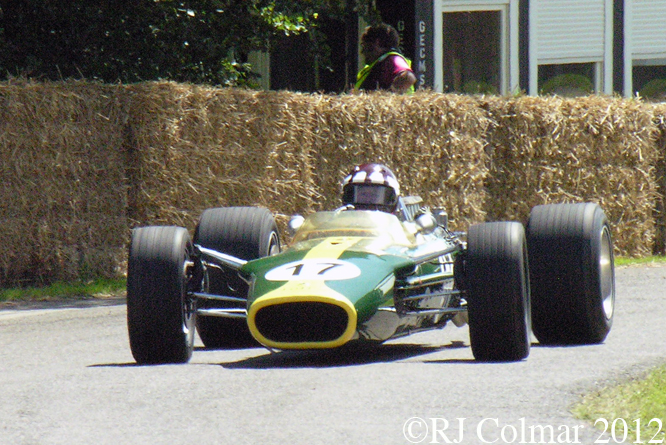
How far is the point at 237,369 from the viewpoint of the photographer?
6754mm

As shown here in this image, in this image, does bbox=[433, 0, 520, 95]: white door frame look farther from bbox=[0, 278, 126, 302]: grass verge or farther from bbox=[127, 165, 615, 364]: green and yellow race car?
bbox=[127, 165, 615, 364]: green and yellow race car

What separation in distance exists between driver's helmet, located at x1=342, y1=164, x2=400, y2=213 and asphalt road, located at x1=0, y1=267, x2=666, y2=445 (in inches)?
36.7

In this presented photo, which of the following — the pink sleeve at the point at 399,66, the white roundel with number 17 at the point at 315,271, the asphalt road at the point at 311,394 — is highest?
the pink sleeve at the point at 399,66

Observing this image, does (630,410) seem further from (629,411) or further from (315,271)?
(315,271)

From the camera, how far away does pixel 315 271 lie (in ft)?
21.9

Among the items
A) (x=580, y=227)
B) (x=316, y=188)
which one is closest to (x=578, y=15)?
(x=316, y=188)

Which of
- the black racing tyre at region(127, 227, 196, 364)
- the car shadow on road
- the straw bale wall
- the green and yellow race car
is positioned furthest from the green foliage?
the black racing tyre at region(127, 227, 196, 364)

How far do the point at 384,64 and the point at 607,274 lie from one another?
562 centimetres

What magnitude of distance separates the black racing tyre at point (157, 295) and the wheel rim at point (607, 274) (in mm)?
2754

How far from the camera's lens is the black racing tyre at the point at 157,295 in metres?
6.80

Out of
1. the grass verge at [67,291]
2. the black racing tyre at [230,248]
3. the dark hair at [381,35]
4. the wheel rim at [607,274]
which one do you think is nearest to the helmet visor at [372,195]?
the black racing tyre at [230,248]

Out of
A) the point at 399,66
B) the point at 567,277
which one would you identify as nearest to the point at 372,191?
the point at 567,277

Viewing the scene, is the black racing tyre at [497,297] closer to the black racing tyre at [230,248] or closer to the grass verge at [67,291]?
the black racing tyre at [230,248]

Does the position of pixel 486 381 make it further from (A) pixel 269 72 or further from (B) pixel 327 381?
(A) pixel 269 72
